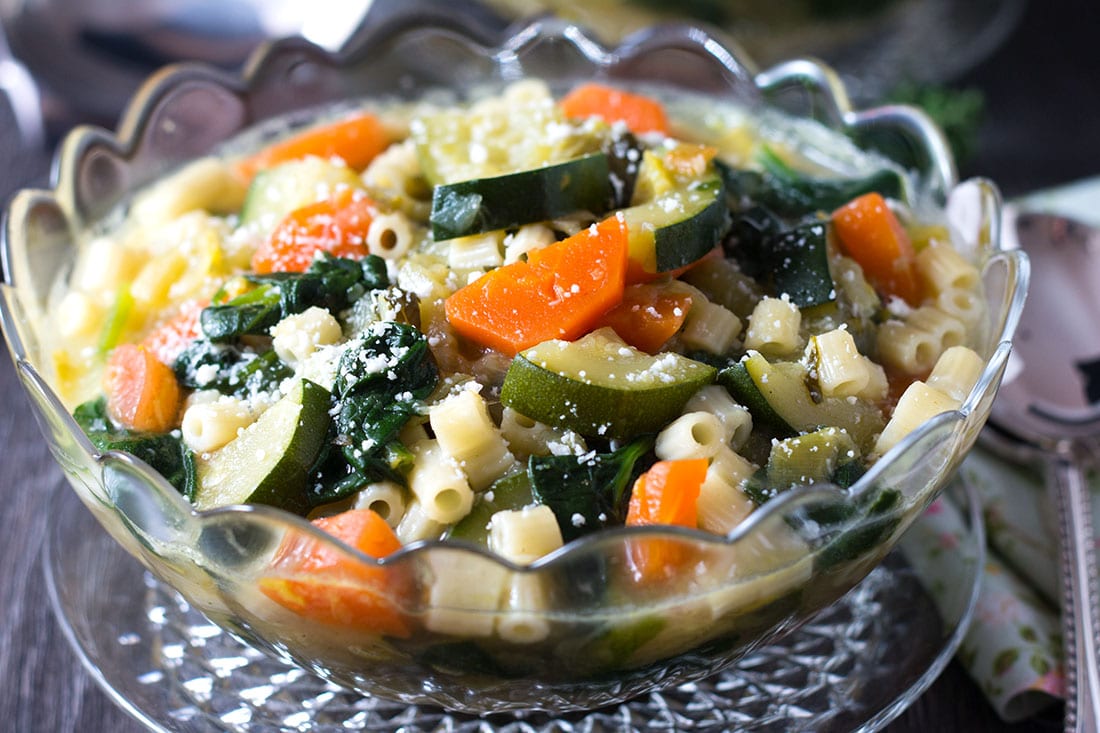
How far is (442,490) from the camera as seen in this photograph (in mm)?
1861

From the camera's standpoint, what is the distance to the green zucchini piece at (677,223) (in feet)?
6.97

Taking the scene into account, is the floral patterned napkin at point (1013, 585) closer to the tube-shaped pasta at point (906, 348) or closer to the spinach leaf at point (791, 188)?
the tube-shaped pasta at point (906, 348)

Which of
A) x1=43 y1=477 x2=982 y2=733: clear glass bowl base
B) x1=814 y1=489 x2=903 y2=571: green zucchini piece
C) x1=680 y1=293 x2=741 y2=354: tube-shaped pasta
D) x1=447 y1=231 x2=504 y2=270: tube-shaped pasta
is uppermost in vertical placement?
x1=447 y1=231 x2=504 y2=270: tube-shaped pasta

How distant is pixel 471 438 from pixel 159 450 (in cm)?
63

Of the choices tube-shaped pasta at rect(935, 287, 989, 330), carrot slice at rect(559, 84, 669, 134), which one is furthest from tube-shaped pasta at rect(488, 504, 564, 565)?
carrot slice at rect(559, 84, 669, 134)

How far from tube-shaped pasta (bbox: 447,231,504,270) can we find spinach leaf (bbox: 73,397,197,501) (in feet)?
2.09

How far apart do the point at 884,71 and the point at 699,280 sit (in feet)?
8.33

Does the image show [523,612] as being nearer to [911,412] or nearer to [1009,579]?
[911,412]

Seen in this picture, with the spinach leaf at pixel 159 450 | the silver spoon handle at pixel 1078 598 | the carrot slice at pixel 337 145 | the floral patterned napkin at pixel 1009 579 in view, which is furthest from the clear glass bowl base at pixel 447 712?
the carrot slice at pixel 337 145

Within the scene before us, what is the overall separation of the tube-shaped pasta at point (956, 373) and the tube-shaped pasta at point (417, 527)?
1.00 m

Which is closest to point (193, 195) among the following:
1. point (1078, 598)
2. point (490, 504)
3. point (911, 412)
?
point (490, 504)

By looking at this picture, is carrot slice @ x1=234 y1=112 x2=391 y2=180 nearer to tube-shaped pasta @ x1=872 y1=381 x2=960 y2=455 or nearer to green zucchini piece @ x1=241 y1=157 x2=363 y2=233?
green zucchini piece @ x1=241 y1=157 x2=363 y2=233

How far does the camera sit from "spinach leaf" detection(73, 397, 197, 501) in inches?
80.4

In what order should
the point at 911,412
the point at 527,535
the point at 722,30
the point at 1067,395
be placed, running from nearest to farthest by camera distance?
1. the point at 527,535
2. the point at 911,412
3. the point at 1067,395
4. the point at 722,30
